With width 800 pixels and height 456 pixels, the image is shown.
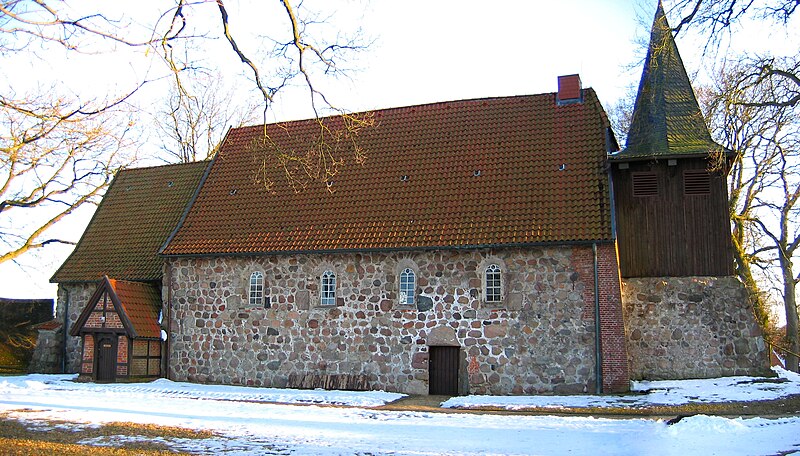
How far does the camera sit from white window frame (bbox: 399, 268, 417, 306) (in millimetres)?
18047

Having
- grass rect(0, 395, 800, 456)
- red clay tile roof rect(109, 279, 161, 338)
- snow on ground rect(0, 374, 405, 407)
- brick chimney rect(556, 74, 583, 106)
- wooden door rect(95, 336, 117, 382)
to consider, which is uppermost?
brick chimney rect(556, 74, 583, 106)

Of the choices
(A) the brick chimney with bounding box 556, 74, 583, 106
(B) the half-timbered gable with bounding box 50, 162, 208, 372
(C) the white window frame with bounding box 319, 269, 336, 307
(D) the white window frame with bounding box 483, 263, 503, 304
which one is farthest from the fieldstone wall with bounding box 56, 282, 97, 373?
(A) the brick chimney with bounding box 556, 74, 583, 106

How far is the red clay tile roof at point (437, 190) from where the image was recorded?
17609 mm

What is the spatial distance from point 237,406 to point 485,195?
25.9ft

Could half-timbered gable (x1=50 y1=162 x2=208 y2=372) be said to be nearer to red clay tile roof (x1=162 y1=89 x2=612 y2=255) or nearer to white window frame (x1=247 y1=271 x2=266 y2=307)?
red clay tile roof (x1=162 y1=89 x2=612 y2=255)

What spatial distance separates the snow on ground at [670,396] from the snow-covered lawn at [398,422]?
0.07ft

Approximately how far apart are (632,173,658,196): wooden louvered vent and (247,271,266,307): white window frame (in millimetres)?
9912

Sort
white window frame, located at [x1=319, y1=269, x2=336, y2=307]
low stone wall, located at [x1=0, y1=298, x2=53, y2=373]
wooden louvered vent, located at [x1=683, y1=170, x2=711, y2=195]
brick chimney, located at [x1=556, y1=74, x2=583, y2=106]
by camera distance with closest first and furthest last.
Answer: wooden louvered vent, located at [x1=683, y1=170, x2=711, y2=195] < white window frame, located at [x1=319, y1=269, x2=336, y2=307] < brick chimney, located at [x1=556, y1=74, x2=583, y2=106] < low stone wall, located at [x1=0, y1=298, x2=53, y2=373]

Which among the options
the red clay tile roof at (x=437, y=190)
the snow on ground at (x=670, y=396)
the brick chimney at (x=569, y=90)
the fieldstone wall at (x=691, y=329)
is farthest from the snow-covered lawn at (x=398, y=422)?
the brick chimney at (x=569, y=90)

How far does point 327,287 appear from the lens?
1905 cm

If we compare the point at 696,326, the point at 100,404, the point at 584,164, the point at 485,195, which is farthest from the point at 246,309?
the point at 696,326

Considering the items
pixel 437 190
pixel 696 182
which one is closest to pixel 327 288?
pixel 437 190

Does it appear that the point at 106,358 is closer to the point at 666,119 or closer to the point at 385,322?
the point at 385,322

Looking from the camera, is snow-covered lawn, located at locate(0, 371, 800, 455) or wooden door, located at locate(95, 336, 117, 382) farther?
wooden door, located at locate(95, 336, 117, 382)
